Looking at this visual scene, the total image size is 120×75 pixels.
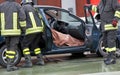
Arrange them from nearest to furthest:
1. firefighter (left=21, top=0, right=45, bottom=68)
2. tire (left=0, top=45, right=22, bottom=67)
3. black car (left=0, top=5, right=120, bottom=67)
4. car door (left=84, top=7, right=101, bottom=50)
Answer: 1. tire (left=0, top=45, right=22, bottom=67)
2. firefighter (left=21, top=0, right=45, bottom=68)
3. black car (left=0, top=5, right=120, bottom=67)
4. car door (left=84, top=7, right=101, bottom=50)

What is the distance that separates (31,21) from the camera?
10492 millimetres

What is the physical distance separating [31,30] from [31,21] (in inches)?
9.1

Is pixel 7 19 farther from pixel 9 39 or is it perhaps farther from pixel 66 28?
Answer: pixel 66 28

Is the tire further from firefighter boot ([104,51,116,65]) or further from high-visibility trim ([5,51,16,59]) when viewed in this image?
firefighter boot ([104,51,116,65])

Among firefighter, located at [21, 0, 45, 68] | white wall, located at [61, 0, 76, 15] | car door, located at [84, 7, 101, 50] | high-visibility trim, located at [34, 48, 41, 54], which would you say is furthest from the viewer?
white wall, located at [61, 0, 76, 15]

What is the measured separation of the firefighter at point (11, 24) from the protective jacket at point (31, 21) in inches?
14.2

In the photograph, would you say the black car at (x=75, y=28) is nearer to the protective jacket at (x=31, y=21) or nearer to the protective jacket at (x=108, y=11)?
the protective jacket at (x=31, y=21)

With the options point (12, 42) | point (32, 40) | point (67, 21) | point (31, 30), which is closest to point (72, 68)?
point (32, 40)

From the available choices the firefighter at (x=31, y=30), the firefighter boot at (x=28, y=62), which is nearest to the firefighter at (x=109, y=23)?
the firefighter at (x=31, y=30)

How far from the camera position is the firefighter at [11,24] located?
393 inches

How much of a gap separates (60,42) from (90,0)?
8.68m

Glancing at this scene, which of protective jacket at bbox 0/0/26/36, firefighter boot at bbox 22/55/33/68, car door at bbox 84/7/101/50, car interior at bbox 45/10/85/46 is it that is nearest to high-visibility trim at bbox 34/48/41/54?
firefighter boot at bbox 22/55/33/68

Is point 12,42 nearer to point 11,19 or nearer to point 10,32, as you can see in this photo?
point 10,32

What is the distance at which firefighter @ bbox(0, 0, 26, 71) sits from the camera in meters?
9.99
